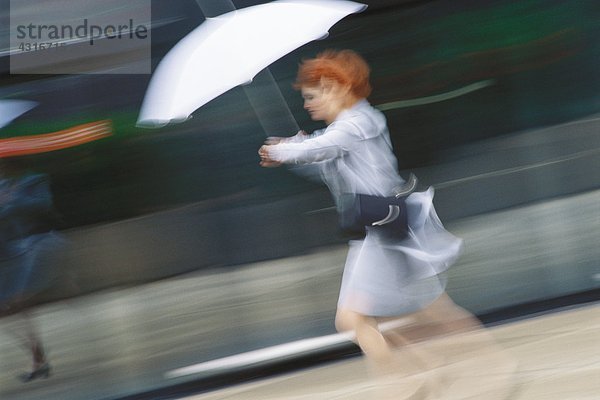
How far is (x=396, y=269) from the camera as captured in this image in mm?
4074

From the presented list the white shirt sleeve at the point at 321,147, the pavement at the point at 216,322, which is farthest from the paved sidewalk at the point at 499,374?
the white shirt sleeve at the point at 321,147

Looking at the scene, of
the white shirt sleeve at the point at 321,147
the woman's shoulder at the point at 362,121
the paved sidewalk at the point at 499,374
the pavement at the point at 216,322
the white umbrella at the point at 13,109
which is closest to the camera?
the white shirt sleeve at the point at 321,147

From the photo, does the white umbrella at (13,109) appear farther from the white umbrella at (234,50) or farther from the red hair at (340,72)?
the red hair at (340,72)

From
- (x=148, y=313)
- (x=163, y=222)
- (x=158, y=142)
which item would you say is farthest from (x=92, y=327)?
(x=158, y=142)

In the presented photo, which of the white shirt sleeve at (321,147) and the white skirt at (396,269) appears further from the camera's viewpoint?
the white skirt at (396,269)

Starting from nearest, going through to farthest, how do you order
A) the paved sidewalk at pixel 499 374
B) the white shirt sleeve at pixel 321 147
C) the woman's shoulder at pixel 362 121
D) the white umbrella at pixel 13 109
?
the white shirt sleeve at pixel 321 147
the woman's shoulder at pixel 362 121
the paved sidewalk at pixel 499 374
the white umbrella at pixel 13 109

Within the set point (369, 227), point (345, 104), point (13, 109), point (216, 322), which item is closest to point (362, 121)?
point (345, 104)

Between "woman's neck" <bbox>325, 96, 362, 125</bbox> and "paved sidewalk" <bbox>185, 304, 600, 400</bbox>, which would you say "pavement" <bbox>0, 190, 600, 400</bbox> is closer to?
"paved sidewalk" <bbox>185, 304, 600, 400</bbox>

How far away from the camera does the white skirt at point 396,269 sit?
4.03m

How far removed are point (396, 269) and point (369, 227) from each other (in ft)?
0.69

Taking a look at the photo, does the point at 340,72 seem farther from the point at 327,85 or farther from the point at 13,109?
the point at 13,109

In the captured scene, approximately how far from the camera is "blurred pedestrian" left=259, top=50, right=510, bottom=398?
393cm

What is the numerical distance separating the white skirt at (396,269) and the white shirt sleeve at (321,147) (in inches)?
15.1

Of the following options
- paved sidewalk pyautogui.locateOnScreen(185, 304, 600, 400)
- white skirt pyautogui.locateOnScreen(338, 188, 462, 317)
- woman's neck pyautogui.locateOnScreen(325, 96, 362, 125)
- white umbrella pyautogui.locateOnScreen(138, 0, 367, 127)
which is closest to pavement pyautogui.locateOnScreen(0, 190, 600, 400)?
paved sidewalk pyautogui.locateOnScreen(185, 304, 600, 400)
